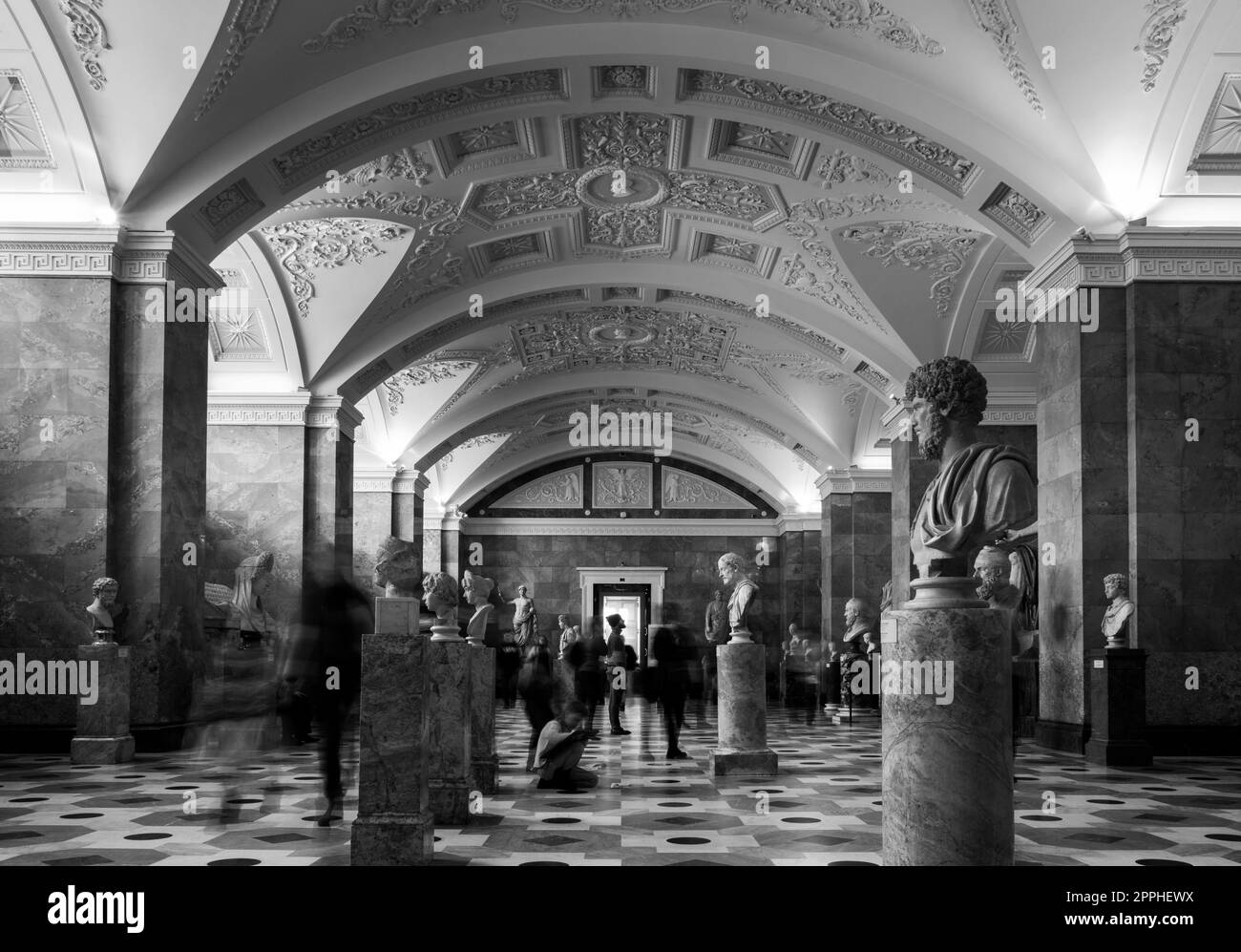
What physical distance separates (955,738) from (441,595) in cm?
334

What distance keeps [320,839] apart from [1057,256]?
356 inches

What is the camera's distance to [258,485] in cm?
1697

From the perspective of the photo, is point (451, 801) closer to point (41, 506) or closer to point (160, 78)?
point (41, 506)

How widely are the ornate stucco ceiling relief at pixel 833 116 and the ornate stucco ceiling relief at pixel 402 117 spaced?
5.04ft

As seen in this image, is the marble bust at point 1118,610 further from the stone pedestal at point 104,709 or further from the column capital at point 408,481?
the column capital at point 408,481

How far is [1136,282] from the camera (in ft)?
36.0

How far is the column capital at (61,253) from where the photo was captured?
10453mm

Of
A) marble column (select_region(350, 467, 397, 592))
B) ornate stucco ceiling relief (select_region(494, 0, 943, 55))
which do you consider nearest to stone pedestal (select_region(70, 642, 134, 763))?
ornate stucco ceiling relief (select_region(494, 0, 943, 55))

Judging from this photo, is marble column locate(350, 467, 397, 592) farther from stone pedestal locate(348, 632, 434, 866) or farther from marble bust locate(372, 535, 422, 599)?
stone pedestal locate(348, 632, 434, 866)

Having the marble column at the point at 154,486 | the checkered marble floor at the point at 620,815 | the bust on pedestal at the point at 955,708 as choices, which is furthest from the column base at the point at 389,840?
the marble column at the point at 154,486

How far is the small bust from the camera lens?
650cm

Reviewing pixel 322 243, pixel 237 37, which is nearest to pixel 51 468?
pixel 237 37

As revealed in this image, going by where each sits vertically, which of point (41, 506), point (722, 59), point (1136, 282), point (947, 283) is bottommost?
point (41, 506)
